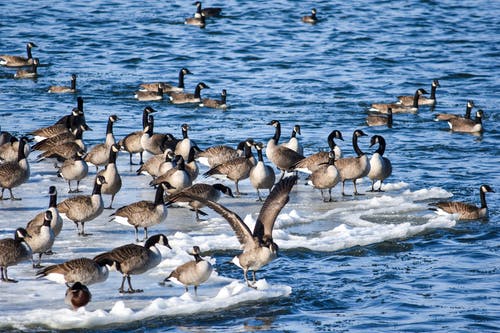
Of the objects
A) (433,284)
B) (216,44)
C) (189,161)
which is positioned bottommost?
(433,284)

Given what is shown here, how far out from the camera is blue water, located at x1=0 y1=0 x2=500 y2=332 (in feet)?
51.6

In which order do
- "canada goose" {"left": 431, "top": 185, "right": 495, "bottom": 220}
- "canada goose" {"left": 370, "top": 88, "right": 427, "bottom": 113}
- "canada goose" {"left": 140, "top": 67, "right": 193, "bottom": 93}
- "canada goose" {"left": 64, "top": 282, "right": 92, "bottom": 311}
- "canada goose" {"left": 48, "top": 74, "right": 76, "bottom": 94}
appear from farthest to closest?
1. "canada goose" {"left": 140, "top": 67, "right": 193, "bottom": 93}
2. "canada goose" {"left": 48, "top": 74, "right": 76, "bottom": 94}
3. "canada goose" {"left": 370, "top": 88, "right": 427, "bottom": 113}
4. "canada goose" {"left": 431, "top": 185, "right": 495, "bottom": 220}
5. "canada goose" {"left": 64, "top": 282, "right": 92, "bottom": 311}

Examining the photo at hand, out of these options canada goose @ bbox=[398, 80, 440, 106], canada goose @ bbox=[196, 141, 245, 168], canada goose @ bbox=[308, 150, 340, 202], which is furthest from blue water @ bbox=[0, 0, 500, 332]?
canada goose @ bbox=[196, 141, 245, 168]

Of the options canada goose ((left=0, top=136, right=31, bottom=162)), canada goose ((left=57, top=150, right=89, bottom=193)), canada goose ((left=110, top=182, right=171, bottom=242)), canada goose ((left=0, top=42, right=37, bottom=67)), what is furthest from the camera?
canada goose ((left=0, top=42, right=37, bottom=67))

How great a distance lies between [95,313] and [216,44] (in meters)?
36.2

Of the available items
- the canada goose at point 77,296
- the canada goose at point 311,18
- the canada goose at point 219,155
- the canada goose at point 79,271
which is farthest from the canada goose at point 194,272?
the canada goose at point 311,18

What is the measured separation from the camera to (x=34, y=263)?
643 inches

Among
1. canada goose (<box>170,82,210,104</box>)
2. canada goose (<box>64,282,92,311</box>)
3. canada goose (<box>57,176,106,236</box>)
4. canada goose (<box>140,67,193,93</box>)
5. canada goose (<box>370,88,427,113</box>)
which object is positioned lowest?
canada goose (<box>64,282,92,311</box>)

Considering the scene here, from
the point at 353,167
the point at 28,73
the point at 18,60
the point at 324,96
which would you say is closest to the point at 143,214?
the point at 353,167

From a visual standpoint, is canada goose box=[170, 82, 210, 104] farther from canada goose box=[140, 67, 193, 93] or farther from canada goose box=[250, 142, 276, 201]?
canada goose box=[250, 142, 276, 201]

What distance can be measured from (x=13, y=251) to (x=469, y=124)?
1869 cm

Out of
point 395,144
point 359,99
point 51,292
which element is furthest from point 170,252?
point 359,99

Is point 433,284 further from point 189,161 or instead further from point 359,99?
point 359,99

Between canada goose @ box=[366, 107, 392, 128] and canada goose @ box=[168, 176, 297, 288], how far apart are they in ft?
51.1
